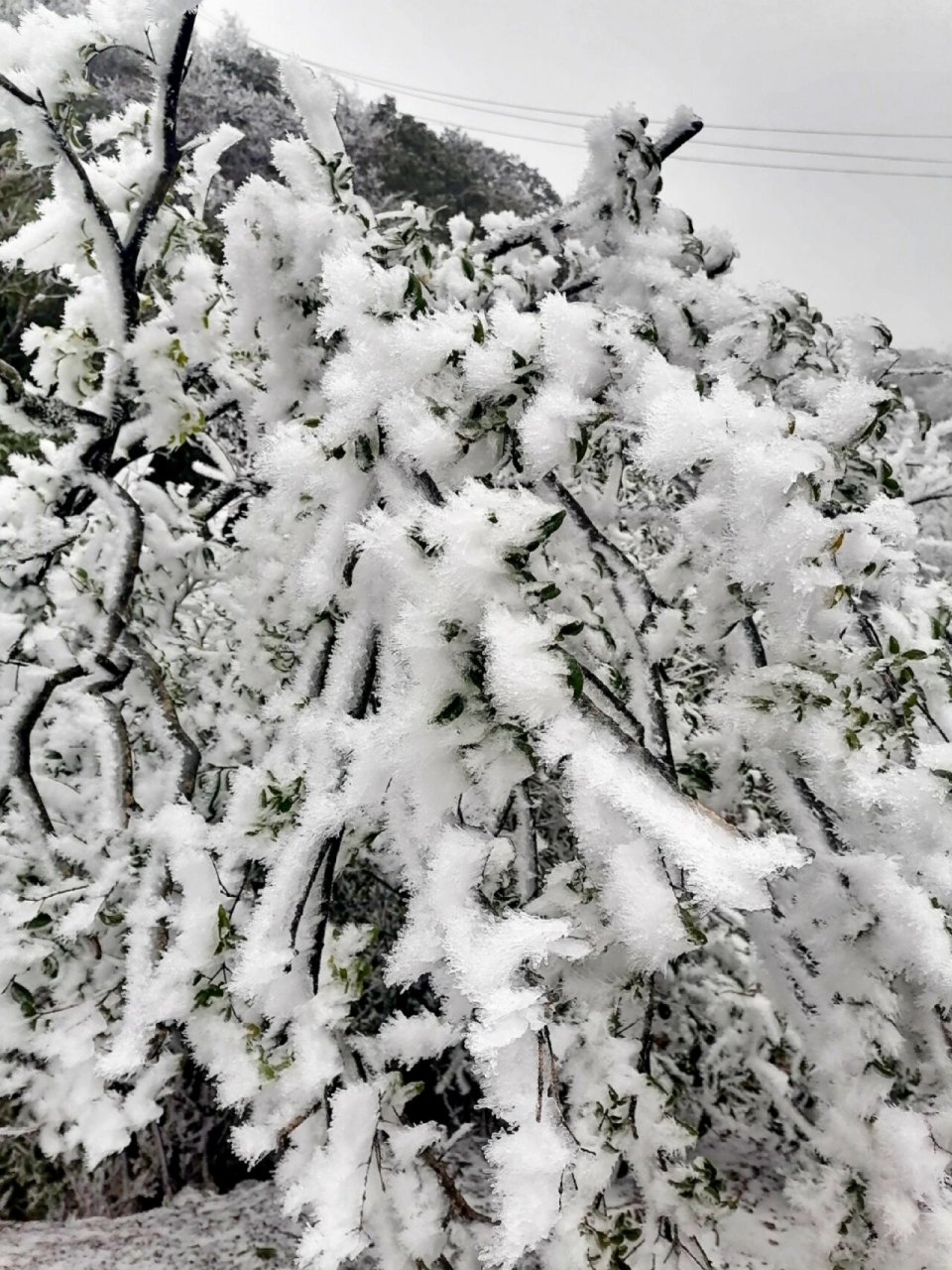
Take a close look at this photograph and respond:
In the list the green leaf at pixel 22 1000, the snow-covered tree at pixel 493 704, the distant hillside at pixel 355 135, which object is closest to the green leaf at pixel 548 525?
the snow-covered tree at pixel 493 704

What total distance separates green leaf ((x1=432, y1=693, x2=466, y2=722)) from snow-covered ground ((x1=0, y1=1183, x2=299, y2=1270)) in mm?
2075

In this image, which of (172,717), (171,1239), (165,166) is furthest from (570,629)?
(171,1239)

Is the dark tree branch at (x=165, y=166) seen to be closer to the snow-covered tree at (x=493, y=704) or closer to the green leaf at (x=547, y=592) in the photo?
the snow-covered tree at (x=493, y=704)

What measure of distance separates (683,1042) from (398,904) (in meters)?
1.42

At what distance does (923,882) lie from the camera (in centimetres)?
111

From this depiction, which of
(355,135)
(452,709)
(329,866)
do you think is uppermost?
(355,135)

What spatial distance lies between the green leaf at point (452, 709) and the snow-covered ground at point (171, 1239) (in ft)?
6.81

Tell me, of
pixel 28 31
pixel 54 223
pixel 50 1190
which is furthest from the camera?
pixel 50 1190

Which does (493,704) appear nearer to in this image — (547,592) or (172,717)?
(547,592)

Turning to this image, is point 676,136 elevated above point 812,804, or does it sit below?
above

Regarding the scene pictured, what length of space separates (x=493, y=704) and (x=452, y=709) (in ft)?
0.12

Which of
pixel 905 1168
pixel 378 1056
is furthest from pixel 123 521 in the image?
pixel 905 1168

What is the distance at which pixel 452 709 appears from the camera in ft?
2.43

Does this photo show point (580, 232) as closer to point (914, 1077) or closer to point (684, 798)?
point (684, 798)
